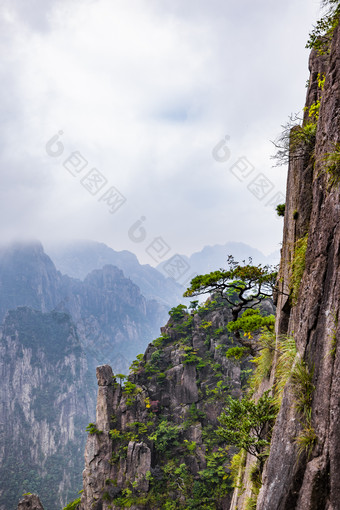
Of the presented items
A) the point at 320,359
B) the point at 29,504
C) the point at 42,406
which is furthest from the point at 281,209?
the point at 42,406

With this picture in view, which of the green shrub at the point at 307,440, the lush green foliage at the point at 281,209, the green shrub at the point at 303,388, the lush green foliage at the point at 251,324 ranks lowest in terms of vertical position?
the green shrub at the point at 307,440

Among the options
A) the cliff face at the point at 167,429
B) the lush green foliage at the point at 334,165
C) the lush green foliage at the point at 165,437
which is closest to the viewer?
the lush green foliage at the point at 334,165

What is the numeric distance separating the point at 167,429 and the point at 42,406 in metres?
116

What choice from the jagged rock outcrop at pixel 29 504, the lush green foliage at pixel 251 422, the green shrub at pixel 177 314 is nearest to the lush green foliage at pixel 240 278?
the lush green foliage at pixel 251 422

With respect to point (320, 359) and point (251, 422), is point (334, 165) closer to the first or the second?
point (320, 359)

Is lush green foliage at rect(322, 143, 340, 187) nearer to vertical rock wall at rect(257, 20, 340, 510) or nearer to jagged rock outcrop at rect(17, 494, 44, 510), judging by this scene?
vertical rock wall at rect(257, 20, 340, 510)

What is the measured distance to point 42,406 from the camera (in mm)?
115188

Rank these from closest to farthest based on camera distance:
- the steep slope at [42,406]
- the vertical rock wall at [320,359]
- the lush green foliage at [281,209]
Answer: the vertical rock wall at [320,359] → the lush green foliage at [281,209] → the steep slope at [42,406]

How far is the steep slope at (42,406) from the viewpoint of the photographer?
3088 inches

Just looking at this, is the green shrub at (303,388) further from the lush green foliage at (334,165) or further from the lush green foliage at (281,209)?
the lush green foliage at (281,209)

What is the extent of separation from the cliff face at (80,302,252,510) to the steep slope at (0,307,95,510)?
67364 millimetres

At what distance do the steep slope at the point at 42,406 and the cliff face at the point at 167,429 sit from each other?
221 feet

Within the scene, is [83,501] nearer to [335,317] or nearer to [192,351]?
[192,351]

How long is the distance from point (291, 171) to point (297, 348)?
15.3 ft
